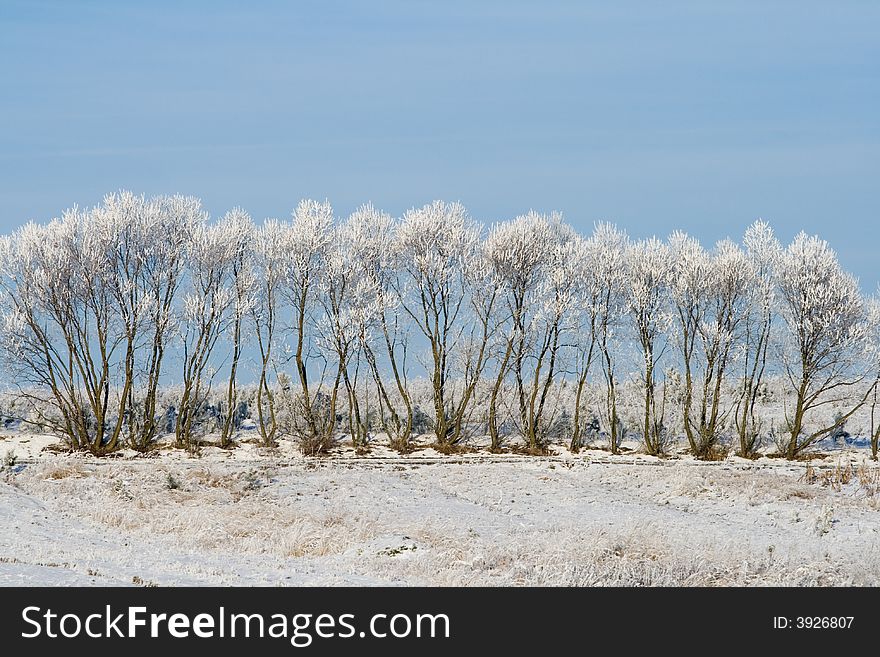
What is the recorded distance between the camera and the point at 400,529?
761 inches

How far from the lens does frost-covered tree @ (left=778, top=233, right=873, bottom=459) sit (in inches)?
1394

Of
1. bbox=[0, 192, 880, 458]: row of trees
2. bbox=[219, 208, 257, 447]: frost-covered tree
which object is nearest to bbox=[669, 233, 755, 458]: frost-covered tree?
bbox=[0, 192, 880, 458]: row of trees

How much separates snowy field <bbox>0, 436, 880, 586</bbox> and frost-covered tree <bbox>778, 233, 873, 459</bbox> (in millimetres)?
3681

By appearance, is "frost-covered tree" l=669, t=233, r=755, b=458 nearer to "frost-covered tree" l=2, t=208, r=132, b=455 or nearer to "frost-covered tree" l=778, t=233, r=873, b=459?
"frost-covered tree" l=778, t=233, r=873, b=459

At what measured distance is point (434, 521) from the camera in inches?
818

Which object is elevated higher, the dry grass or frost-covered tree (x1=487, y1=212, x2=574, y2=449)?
frost-covered tree (x1=487, y1=212, x2=574, y2=449)

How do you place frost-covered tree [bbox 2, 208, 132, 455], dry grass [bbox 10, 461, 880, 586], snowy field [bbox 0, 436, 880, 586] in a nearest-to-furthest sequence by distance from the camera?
snowy field [bbox 0, 436, 880, 586] < dry grass [bbox 10, 461, 880, 586] < frost-covered tree [bbox 2, 208, 132, 455]

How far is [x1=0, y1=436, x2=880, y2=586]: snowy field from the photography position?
1486cm

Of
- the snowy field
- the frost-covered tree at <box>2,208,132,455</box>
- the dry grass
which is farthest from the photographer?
the frost-covered tree at <box>2,208,132,455</box>

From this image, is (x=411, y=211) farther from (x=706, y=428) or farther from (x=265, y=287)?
(x=706, y=428)

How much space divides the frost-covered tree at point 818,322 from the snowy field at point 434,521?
12.1 feet

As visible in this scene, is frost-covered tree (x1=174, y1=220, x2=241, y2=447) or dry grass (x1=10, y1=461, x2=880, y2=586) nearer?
dry grass (x1=10, y1=461, x2=880, y2=586)
